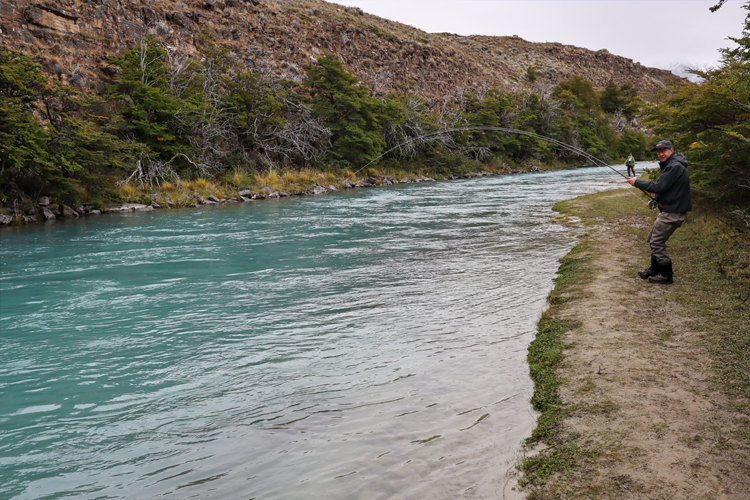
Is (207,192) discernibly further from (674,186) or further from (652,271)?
(674,186)

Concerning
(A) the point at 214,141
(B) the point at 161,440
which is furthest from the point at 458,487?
(A) the point at 214,141

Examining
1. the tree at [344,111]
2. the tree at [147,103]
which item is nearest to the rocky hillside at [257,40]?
the tree at [147,103]

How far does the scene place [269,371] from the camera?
14.9 ft

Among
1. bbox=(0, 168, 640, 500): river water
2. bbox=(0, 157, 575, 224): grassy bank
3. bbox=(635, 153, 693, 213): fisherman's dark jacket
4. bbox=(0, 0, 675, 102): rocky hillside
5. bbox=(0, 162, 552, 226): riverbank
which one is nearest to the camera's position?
bbox=(0, 168, 640, 500): river water

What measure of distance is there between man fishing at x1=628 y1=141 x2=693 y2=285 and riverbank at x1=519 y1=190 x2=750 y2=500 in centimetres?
28

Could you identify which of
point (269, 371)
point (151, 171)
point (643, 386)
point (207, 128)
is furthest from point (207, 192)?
point (643, 386)

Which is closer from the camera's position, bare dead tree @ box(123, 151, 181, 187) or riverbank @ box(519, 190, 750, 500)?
riverbank @ box(519, 190, 750, 500)

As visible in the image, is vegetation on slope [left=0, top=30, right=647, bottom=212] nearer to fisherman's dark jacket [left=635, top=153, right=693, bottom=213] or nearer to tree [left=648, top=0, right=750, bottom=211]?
tree [left=648, top=0, right=750, bottom=211]

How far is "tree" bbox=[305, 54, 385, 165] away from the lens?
30312 millimetres

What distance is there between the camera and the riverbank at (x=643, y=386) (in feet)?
8.91

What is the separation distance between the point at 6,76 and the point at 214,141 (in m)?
11.8

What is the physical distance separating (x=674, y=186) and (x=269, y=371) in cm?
519

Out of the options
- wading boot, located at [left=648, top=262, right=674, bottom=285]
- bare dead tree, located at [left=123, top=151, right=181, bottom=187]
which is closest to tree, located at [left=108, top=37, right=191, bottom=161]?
bare dead tree, located at [left=123, top=151, right=181, bottom=187]

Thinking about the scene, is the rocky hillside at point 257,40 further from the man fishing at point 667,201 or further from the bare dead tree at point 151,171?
the man fishing at point 667,201
